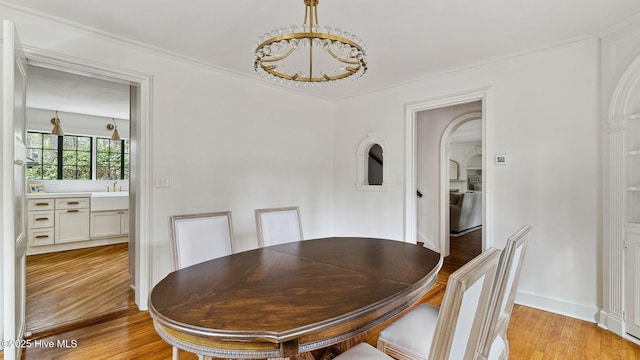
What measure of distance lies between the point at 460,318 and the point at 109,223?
18.8 feet

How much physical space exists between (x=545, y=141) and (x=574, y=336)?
1.59m

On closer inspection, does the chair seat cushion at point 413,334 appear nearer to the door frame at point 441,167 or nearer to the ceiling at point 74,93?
the door frame at point 441,167

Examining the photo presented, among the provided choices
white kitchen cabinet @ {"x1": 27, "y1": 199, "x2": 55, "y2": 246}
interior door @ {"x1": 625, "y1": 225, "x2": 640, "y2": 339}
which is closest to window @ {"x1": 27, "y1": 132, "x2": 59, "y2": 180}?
white kitchen cabinet @ {"x1": 27, "y1": 199, "x2": 55, "y2": 246}

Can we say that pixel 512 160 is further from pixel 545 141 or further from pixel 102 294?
pixel 102 294

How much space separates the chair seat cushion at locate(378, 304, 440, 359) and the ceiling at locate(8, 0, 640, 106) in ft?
6.48

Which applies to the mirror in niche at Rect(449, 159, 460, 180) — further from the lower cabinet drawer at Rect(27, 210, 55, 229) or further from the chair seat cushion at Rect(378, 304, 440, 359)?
the lower cabinet drawer at Rect(27, 210, 55, 229)

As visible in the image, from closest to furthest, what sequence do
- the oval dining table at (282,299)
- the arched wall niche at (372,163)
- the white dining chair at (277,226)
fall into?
the oval dining table at (282,299), the white dining chair at (277,226), the arched wall niche at (372,163)

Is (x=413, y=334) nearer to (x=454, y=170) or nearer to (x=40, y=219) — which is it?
(x=40, y=219)

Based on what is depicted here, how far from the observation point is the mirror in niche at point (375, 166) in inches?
171

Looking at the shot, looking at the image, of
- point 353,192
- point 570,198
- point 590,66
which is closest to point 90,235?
point 353,192

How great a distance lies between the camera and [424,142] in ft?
15.5

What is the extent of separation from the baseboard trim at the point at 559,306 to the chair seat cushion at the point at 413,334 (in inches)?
70.4

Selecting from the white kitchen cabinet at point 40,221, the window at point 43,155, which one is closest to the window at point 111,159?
the window at point 43,155

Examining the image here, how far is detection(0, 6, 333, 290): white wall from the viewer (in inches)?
99.2
